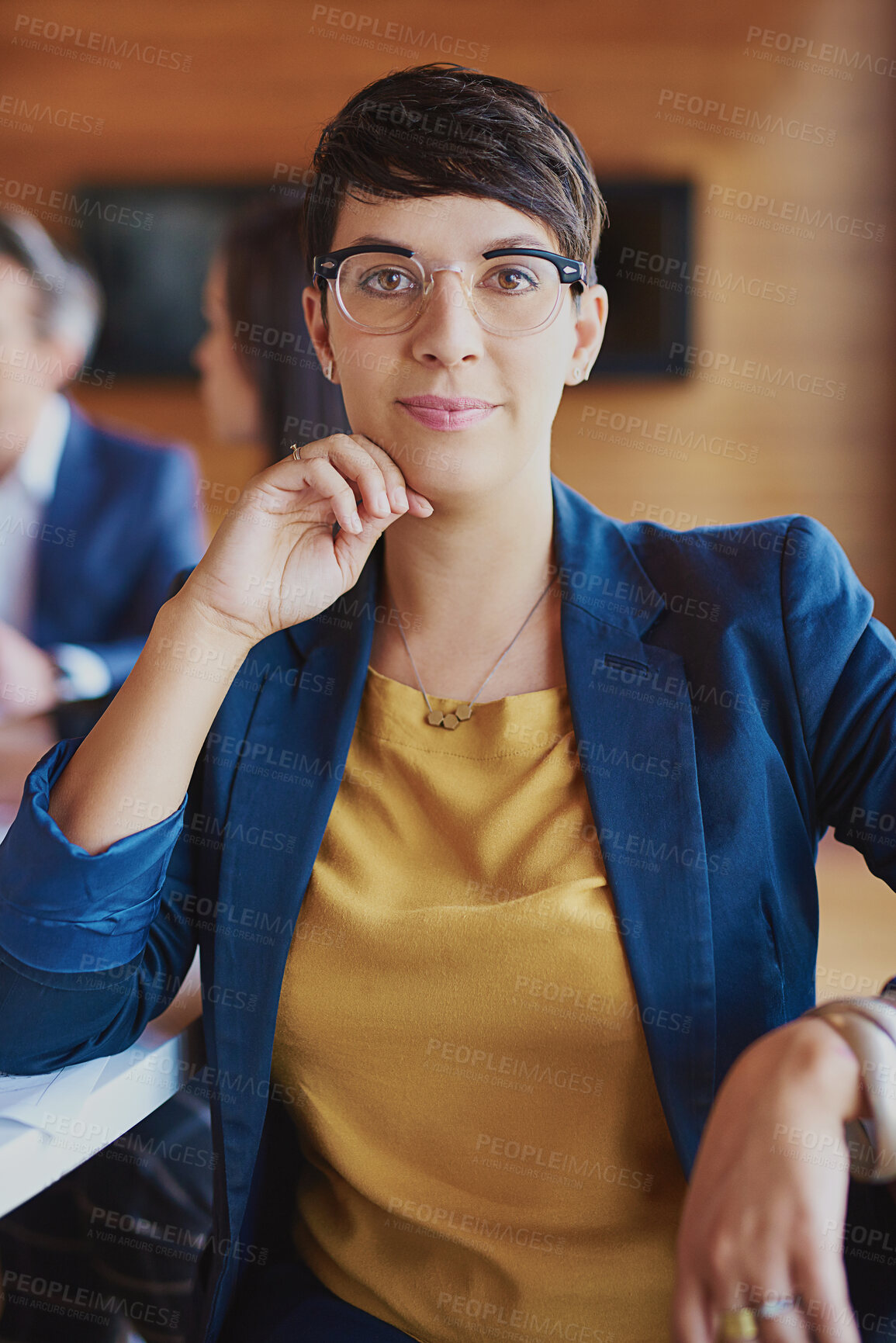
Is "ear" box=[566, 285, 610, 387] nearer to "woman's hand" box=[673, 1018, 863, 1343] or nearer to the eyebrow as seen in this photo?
the eyebrow

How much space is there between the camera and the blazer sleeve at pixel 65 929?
1104mm

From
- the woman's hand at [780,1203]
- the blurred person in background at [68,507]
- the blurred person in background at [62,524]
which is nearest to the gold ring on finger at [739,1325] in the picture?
the woman's hand at [780,1203]

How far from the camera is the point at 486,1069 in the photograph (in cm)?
115

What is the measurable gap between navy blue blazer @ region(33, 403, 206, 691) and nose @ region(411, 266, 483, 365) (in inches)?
64.1

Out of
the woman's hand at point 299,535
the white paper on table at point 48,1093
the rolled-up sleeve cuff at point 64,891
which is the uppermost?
the woman's hand at point 299,535

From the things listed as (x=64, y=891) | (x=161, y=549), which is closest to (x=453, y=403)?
(x=64, y=891)

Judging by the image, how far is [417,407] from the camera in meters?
1.18

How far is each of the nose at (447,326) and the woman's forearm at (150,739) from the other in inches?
15.0

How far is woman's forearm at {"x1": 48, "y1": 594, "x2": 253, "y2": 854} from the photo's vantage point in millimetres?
1144

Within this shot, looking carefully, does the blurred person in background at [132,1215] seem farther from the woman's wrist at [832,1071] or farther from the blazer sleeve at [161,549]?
the blazer sleeve at [161,549]

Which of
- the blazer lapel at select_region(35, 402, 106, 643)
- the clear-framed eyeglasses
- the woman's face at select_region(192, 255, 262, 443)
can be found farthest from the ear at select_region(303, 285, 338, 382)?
the blazer lapel at select_region(35, 402, 106, 643)

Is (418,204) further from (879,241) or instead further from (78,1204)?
(879,241)

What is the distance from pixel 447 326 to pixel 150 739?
53 cm

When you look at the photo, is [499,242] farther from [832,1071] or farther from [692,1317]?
[692,1317]
